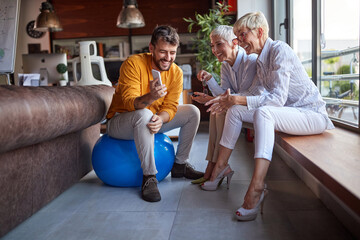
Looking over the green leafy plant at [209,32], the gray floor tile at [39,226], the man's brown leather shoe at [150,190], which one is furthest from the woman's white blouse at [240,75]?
the green leafy plant at [209,32]

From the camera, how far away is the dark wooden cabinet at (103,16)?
6.61 metres

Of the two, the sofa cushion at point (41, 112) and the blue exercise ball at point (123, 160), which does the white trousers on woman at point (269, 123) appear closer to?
the blue exercise ball at point (123, 160)

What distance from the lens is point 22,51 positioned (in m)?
7.25

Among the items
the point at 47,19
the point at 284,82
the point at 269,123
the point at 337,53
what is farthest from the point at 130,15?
the point at 269,123

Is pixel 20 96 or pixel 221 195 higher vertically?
pixel 20 96

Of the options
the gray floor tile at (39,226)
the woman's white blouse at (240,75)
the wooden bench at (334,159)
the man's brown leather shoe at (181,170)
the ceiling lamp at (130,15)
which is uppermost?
the ceiling lamp at (130,15)

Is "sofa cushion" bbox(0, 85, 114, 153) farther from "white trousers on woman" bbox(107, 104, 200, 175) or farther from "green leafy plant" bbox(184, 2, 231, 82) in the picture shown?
"green leafy plant" bbox(184, 2, 231, 82)

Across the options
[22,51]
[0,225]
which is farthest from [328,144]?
[22,51]

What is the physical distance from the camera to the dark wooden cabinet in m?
6.61

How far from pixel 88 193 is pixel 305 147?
1360 mm

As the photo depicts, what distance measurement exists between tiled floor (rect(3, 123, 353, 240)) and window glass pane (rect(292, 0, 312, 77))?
1.27 metres

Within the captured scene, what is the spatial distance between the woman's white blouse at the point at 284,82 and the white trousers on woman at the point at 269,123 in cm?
5

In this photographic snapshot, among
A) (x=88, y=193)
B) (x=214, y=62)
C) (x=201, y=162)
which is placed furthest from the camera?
(x=214, y=62)

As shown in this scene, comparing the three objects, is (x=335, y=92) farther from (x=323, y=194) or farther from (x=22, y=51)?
(x=22, y=51)
